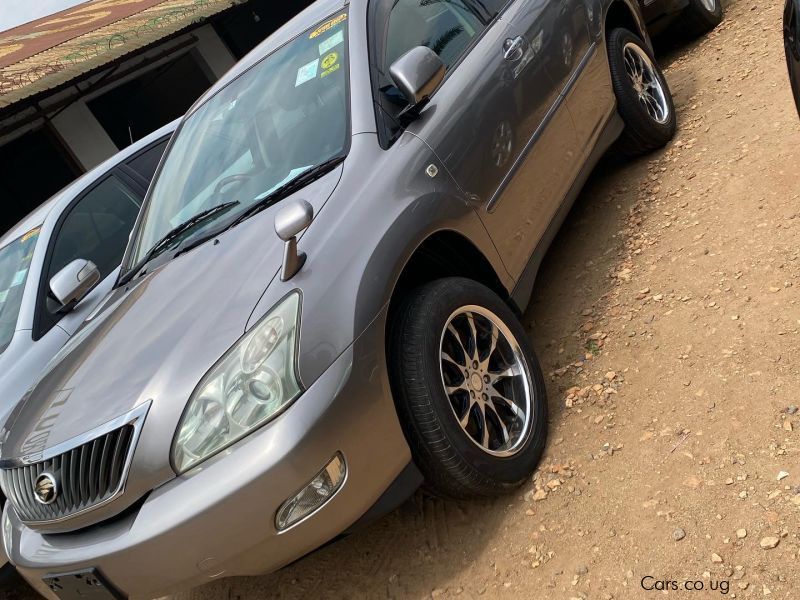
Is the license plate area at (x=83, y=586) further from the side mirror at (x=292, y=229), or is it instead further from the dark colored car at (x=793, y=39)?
the dark colored car at (x=793, y=39)

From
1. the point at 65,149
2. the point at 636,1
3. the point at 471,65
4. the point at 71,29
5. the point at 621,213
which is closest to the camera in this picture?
the point at 471,65

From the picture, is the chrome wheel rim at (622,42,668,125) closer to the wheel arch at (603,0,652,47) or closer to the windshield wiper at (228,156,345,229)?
the wheel arch at (603,0,652,47)

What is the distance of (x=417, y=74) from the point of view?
2.89m

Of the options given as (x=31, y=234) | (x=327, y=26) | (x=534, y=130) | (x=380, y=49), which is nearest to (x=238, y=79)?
(x=327, y=26)

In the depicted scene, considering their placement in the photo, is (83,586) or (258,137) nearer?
(83,586)

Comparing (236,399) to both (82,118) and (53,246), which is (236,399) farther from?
(82,118)

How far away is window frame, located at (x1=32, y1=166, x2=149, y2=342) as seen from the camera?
4.08m

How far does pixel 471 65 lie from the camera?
340 centimetres

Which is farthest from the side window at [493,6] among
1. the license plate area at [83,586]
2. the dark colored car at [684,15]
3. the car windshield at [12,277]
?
the license plate area at [83,586]

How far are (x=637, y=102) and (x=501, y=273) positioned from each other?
1.85m

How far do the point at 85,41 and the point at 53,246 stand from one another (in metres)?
8.09

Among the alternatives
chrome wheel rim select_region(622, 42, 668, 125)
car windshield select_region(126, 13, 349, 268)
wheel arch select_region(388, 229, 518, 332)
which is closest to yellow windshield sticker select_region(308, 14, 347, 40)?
car windshield select_region(126, 13, 349, 268)

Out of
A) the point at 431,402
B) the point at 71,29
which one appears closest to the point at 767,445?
the point at 431,402

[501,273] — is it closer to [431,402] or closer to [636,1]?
[431,402]
